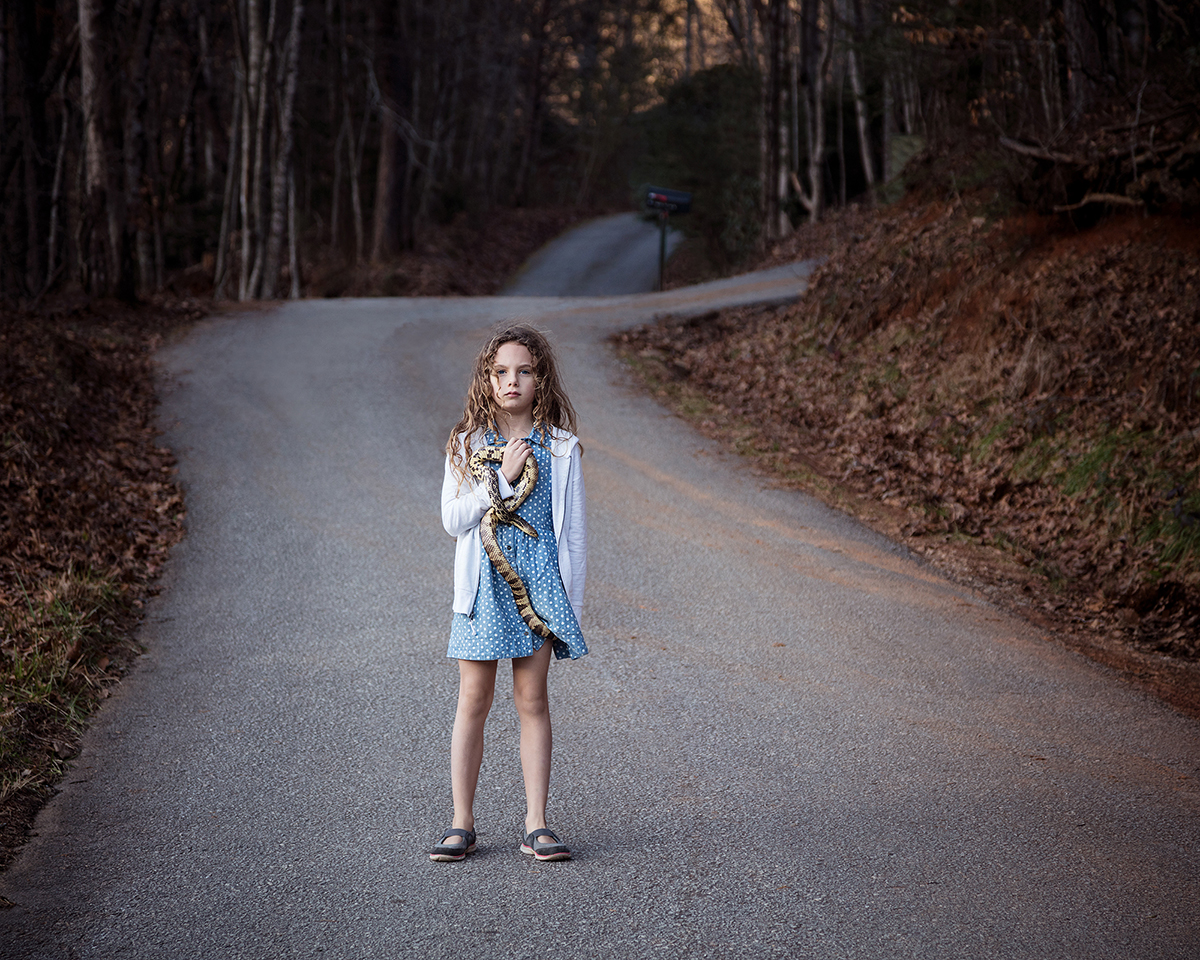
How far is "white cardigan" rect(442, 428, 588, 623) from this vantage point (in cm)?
381

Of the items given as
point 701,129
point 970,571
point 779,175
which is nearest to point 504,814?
point 970,571

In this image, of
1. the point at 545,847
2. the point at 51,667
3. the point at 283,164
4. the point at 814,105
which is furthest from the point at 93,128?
the point at 814,105

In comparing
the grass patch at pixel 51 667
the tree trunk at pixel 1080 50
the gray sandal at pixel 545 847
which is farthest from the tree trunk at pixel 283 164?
the gray sandal at pixel 545 847

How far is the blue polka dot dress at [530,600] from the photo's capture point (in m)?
3.77

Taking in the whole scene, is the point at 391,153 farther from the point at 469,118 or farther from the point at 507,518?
the point at 507,518

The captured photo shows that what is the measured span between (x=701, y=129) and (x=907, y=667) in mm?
28279

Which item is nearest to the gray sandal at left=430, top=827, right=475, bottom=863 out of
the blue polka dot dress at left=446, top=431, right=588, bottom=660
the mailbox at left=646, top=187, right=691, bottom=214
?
the blue polka dot dress at left=446, top=431, right=588, bottom=660

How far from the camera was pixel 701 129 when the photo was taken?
104 feet

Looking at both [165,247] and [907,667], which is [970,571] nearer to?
[907,667]

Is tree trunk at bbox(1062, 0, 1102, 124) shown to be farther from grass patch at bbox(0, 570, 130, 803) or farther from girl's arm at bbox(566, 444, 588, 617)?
grass patch at bbox(0, 570, 130, 803)

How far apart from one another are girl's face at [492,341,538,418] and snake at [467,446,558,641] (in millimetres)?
194

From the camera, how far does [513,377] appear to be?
3871 millimetres

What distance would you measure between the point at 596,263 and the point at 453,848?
3262 centimetres

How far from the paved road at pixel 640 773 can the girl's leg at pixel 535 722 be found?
0.29m
